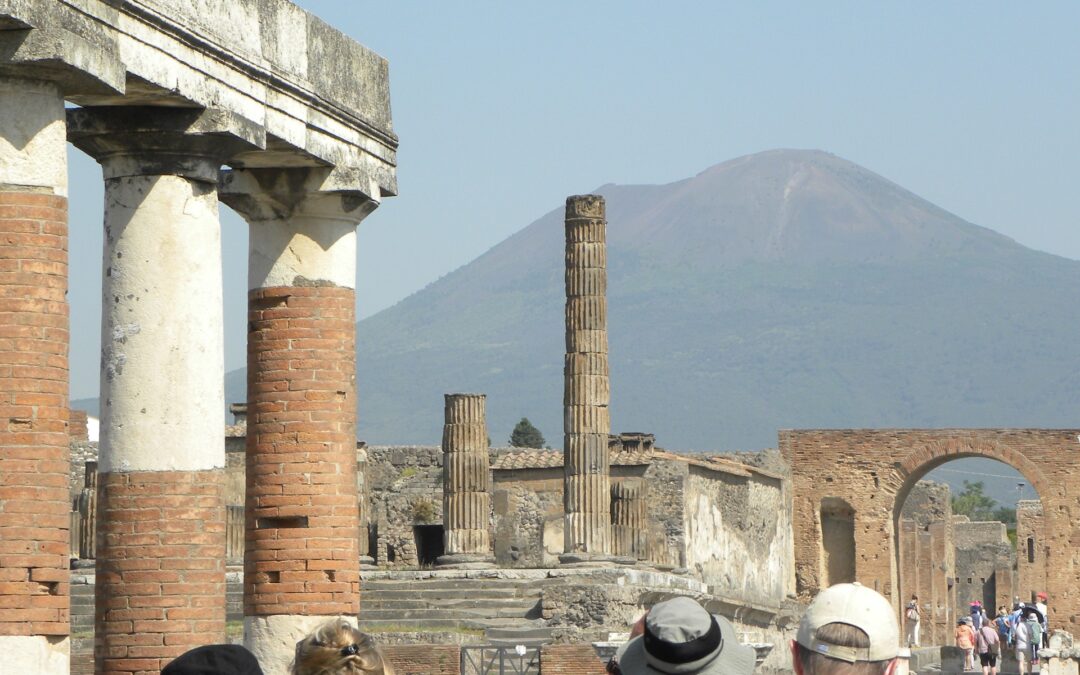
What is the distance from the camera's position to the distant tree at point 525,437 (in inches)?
2707

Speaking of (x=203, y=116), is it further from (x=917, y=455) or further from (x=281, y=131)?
(x=917, y=455)

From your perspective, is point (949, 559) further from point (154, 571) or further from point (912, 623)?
point (154, 571)

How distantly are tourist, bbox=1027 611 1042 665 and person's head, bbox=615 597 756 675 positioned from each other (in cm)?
2445

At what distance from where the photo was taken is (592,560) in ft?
86.3

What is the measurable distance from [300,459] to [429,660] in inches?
235

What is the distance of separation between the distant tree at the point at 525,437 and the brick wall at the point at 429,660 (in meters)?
50.9

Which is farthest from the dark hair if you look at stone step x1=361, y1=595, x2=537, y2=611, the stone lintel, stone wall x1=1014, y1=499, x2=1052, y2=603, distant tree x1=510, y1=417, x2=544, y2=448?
distant tree x1=510, y1=417, x2=544, y2=448

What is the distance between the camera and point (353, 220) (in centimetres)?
1138

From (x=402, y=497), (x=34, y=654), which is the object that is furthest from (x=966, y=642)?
(x=34, y=654)

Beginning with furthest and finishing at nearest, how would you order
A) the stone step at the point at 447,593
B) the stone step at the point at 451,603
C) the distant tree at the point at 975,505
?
1. the distant tree at the point at 975,505
2. the stone step at the point at 447,593
3. the stone step at the point at 451,603

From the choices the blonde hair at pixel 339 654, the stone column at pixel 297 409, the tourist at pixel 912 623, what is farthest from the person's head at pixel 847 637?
the tourist at pixel 912 623

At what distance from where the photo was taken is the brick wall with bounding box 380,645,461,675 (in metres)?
16.5

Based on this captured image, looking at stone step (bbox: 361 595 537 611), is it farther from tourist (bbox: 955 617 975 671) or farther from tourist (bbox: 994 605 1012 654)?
tourist (bbox: 955 617 975 671)

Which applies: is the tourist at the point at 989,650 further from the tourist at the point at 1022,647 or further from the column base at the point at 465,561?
the column base at the point at 465,561
